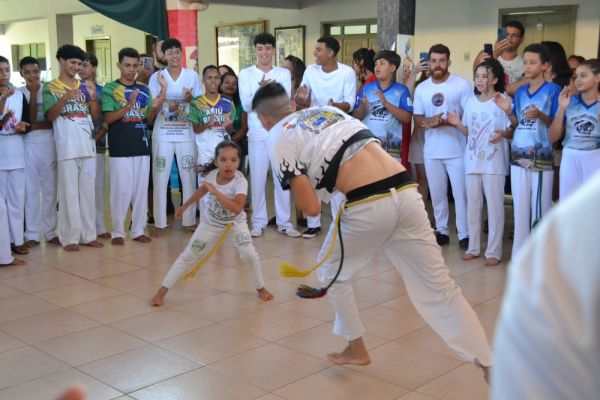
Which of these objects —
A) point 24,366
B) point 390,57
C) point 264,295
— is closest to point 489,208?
point 390,57

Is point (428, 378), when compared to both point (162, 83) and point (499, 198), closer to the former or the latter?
point (499, 198)

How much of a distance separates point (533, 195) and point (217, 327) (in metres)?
2.64

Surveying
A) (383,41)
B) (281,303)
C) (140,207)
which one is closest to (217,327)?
(281,303)

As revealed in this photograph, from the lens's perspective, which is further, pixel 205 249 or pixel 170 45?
pixel 170 45

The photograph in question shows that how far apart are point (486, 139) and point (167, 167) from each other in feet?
9.74

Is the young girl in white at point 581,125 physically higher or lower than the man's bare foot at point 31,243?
higher

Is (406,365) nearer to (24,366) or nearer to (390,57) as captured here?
(24,366)

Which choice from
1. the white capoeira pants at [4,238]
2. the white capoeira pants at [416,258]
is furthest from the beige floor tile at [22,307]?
the white capoeira pants at [416,258]

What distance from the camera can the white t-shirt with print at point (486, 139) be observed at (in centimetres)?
547

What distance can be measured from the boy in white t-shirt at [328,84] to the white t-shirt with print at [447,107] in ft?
2.55

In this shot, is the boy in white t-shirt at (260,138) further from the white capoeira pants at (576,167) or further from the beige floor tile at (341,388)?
the beige floor tile at (341,388)

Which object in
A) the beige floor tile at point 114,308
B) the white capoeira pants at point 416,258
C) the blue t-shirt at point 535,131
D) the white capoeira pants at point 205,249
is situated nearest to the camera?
the white capoeira pants at point 416,258

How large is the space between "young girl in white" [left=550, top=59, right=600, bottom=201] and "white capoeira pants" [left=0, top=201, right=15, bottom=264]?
417 centimetres

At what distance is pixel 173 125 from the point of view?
6.62 meters
